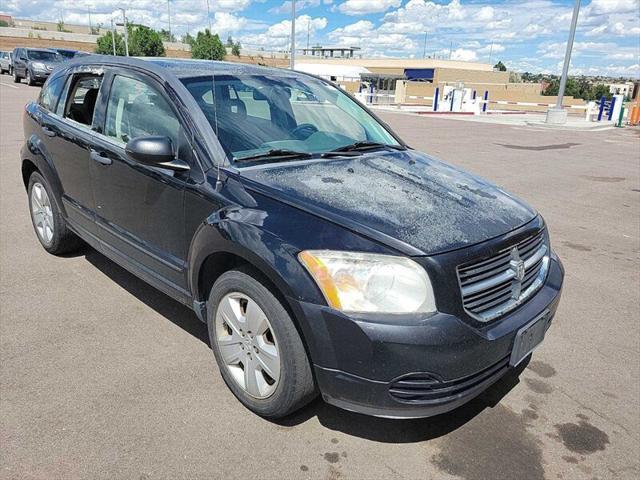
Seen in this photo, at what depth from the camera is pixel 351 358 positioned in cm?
221

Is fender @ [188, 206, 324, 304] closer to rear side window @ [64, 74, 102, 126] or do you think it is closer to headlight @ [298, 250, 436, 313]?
headlight @ [298, 250, 436, 313]

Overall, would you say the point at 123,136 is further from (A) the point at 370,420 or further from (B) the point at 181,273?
(A) the point at 370,420

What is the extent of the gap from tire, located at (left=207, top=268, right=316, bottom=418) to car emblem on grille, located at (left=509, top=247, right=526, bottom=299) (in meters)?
1.06

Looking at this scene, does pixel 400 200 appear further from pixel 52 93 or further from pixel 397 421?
pixel 52 93

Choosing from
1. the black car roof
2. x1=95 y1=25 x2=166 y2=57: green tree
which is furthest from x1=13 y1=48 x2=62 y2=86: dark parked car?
x1=95 y1=25 x2=166 y2=57: green tree

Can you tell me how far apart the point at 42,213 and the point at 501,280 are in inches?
162

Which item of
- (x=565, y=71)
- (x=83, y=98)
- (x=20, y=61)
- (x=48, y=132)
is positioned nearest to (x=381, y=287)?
(x=83, y=98)

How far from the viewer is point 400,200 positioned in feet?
8.67

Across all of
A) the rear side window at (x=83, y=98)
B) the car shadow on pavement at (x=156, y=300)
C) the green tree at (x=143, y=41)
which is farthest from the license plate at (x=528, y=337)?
the green tree at (x=143, y=41)

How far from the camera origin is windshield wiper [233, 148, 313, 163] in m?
2.95

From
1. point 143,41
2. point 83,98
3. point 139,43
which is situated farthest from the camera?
point 143,41

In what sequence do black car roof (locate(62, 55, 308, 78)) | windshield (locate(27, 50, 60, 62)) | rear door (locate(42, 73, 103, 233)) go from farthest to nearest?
windshield (locate(27, 50, 60, 62)), rear door (locate(42, 73, 103, 233)), black car roof (locate(62, 55, 308, 78))

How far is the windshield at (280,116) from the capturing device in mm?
3078

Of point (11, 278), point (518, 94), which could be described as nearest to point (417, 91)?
point (518, 94)
